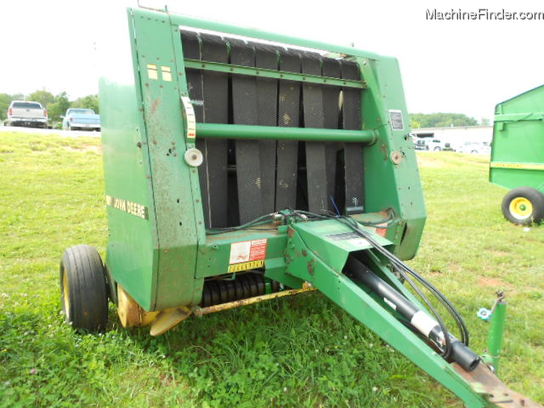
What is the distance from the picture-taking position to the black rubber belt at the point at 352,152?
3205 mm

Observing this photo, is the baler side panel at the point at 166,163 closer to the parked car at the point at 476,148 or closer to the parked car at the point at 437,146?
the parked car at the point at 437,146

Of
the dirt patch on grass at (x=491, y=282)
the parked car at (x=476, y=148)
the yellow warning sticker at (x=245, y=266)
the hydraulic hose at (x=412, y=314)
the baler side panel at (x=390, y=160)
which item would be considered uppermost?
the baler side panel at (x=390, y=160)

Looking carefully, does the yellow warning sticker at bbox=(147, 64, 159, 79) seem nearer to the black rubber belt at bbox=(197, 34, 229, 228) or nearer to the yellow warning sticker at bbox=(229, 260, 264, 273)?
the black rubber belt at bbox=(197, 34, 229, 228)

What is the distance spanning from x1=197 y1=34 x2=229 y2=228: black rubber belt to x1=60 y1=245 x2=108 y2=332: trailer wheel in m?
0.99

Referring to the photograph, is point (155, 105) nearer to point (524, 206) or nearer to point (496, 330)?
point (496, 330)

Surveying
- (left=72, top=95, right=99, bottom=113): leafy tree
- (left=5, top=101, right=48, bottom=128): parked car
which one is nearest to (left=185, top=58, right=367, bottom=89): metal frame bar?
(left=5, top=101, right=48, bottom=128): parked car

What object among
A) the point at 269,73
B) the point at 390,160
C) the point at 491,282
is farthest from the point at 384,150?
the point at 491,282

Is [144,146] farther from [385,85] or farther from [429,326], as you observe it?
[385,85]

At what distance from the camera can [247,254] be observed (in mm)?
2434

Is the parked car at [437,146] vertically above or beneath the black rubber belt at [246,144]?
beneath

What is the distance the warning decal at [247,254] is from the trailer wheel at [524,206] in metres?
6.62

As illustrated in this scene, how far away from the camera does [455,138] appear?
60344mm

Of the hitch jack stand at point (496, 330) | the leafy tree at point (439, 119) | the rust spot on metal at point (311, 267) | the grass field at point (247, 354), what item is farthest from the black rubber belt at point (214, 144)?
the leafy tree at point (439, 119)

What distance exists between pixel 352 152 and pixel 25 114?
20.7 m
